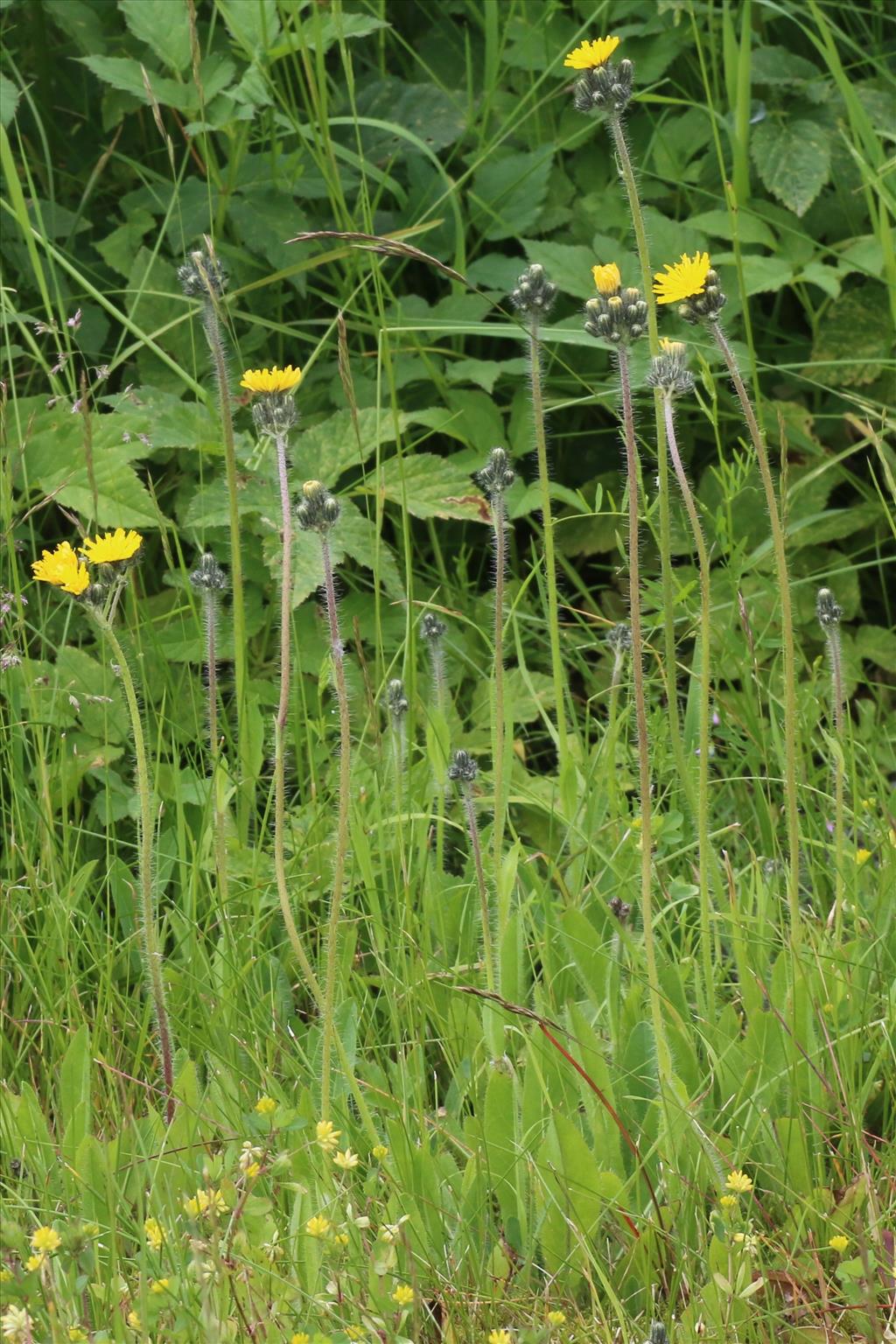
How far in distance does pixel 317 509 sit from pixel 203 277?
1.35ft

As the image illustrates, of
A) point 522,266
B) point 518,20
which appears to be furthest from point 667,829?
point 518,20

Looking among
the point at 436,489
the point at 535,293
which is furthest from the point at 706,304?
the point at 436,489

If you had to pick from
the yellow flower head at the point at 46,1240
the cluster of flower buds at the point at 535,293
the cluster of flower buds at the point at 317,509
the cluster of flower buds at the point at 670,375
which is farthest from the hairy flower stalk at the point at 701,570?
the yellow flower head at the point at 46,1240

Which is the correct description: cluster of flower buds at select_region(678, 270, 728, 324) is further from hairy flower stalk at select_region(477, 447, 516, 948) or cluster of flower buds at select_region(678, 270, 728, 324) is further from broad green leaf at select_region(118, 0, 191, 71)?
broad green leaf at select_region(118, 0, 191, 71)

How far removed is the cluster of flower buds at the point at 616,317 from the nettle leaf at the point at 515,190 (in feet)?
4.53

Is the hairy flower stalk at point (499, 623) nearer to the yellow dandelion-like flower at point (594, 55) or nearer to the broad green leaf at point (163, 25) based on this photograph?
the yellow dandelion-like flower at point (594, 55)

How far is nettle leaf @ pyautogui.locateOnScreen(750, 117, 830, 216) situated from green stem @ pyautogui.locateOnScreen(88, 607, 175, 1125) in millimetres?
1763

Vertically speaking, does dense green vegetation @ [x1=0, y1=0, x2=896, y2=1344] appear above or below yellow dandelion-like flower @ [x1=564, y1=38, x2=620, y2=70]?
below

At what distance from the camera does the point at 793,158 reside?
2.85 m

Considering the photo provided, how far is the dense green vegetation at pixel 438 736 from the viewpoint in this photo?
1.46m

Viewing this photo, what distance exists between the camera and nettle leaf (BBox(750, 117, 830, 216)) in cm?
280

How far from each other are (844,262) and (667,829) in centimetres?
135

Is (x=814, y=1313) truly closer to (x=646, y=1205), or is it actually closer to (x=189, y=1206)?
(x=646, y=1205)

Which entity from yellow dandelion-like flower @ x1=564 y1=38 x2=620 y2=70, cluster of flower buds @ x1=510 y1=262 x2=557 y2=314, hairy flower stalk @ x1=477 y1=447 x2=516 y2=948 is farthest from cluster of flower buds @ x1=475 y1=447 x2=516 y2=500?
yellow dandelion-like flower @ x1=564 y1=38 x2=620 y2=70
